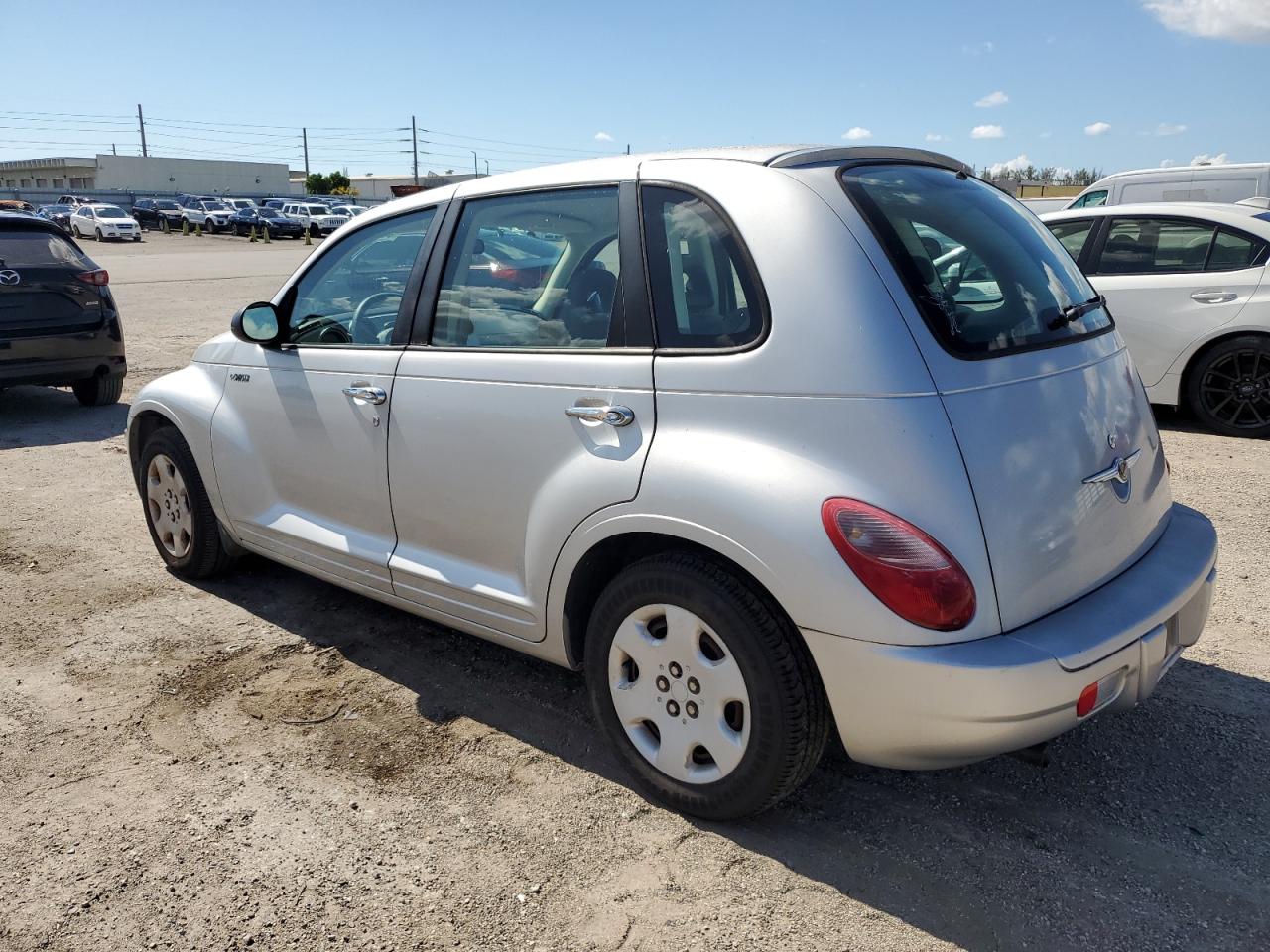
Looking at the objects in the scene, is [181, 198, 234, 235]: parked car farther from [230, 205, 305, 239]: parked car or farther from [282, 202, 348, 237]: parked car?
[282, 202, 348, 237]: parked car

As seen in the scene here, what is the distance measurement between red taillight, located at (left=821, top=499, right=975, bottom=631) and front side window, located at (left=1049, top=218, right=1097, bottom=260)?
644 cm

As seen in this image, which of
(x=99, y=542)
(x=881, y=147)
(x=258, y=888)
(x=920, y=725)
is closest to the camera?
(x=920, y=725)

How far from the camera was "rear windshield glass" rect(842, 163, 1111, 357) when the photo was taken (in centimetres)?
262

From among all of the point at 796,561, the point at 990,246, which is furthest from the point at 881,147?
the point at 796,561

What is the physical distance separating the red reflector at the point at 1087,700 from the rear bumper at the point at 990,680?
0.06 ft

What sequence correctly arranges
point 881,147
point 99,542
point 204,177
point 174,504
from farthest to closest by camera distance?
point 204,177
point 99,542
point 174,504
point 881,147

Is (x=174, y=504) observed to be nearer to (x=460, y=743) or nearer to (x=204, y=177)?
(x=460, y=743)

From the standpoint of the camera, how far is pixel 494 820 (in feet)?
9.57

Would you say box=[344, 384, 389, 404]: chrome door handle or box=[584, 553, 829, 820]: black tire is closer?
box=[584, 553, 829, 820]: black tire

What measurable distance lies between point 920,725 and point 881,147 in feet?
5.88

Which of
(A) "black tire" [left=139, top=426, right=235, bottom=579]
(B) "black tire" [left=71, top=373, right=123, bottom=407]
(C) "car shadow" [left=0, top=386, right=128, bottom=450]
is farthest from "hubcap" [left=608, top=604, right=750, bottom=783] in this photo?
(B) "black tire" [left=71, top=373, right=123, bottom=407]

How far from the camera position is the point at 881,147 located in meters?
3.15

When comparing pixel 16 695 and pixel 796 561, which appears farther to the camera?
pixel 16 695

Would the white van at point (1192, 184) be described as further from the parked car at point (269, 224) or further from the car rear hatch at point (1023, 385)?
the parked car at point (269, 224)
